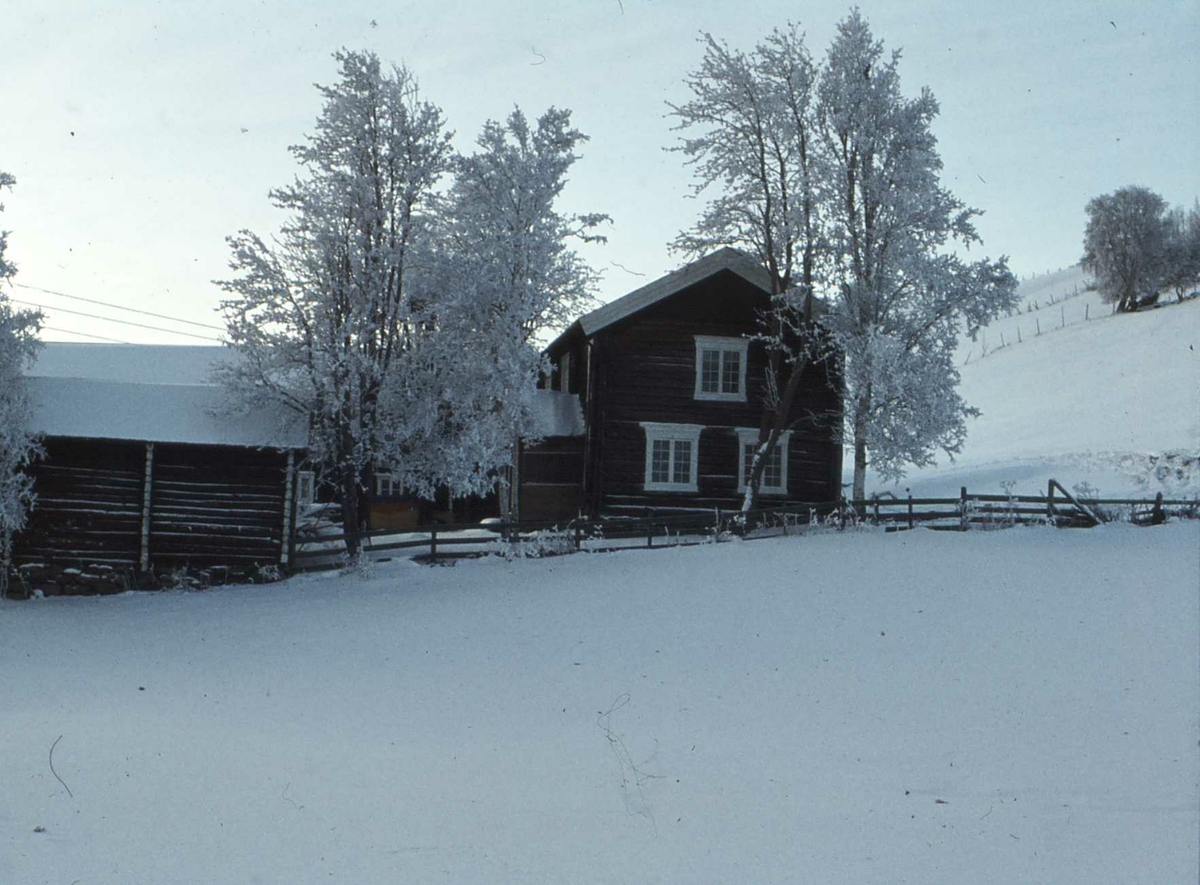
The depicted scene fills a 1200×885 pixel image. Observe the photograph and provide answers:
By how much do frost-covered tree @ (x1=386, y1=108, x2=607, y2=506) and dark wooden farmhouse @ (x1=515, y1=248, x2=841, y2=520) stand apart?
2562mm

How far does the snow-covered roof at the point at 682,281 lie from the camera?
1172 inches

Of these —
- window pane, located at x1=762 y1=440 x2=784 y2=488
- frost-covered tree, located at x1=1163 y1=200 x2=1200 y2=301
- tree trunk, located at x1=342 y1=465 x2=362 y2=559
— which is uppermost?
frost-covered tree, located at x1=1163 y1=200 x2=1200 y2=301

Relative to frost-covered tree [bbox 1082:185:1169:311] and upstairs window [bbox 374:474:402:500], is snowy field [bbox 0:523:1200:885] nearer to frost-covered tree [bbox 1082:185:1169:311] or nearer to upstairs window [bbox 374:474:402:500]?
upstairs window [bbox 374:474:402:500]

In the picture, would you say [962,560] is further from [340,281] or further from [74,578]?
[74,578]

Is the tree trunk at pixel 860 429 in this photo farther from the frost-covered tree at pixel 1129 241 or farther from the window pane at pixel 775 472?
the frost-covered tree at pixel 1129 241

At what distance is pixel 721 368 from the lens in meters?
30.4

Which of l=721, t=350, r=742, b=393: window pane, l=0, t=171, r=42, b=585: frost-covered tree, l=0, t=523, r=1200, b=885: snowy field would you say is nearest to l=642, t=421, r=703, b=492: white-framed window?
l=721, t=350, r=742, b=393: window pane

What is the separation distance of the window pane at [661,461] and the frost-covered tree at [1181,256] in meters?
54.6

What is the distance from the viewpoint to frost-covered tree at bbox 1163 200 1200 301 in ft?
228

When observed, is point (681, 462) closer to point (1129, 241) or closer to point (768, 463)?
point (768, 463)

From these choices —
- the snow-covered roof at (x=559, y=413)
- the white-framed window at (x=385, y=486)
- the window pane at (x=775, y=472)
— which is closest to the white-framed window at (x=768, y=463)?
the window pane at (x=775, y=472)

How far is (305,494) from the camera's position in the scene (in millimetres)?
31016

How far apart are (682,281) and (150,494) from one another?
50.2 feet

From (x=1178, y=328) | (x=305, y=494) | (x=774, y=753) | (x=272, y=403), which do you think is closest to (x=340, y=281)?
(x=272, y=403)
